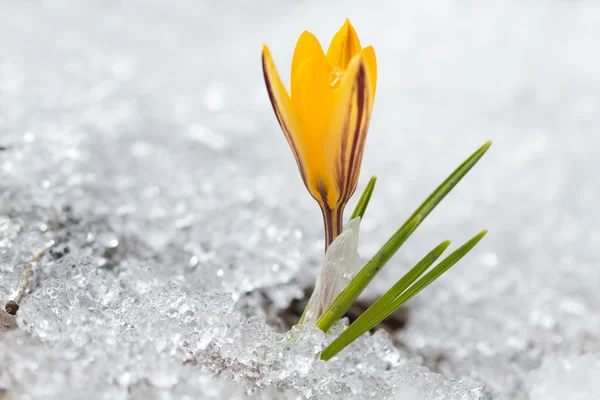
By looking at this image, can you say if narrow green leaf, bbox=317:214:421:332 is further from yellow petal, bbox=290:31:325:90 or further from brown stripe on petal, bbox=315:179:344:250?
yellow petal, bbox=290:31:325:90

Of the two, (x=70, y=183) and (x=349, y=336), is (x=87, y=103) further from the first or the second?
(x=349, y=336)

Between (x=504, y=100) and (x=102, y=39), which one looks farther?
(x=504, y=100)

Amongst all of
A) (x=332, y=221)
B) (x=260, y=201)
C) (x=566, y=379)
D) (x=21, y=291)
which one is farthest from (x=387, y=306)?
(x=260, y=201)

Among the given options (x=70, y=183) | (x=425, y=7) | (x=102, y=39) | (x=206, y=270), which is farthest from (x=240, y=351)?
(x=425, y=7)

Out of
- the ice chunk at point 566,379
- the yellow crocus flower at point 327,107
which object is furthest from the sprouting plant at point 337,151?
the ice chunk at point 566,379

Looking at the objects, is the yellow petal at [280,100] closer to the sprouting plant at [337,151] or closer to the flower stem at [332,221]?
the sprouting plant at [337,151]

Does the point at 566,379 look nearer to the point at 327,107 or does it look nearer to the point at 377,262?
the point at 377,262
